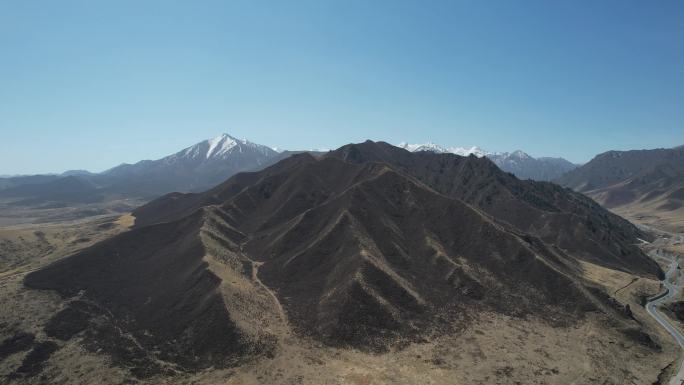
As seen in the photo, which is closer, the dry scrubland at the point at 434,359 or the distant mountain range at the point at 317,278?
the dry scrubland at the point at 434,359

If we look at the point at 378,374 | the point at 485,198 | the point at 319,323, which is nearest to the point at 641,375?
the point at 378,374

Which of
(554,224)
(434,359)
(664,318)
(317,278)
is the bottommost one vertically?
(434,359)

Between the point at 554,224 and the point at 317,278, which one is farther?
the point at 554,224

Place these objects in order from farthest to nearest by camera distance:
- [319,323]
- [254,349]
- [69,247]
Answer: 1. [69,247]
2. [319,323]
3. [254,349]

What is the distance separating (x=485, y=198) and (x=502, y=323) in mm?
114612

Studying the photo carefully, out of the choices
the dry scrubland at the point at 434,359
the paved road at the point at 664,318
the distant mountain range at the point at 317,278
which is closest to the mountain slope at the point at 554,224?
the distant mountain range at the point at 317,278

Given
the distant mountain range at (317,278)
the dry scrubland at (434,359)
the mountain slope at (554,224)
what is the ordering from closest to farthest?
the dry scrubland at (434,359), the distant mountain range at (317,278), the mountain slope at (554,224)

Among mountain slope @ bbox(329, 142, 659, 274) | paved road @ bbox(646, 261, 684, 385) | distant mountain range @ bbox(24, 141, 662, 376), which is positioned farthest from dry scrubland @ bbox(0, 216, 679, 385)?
mountain slope @ bbox(329, 142, 659, 274)

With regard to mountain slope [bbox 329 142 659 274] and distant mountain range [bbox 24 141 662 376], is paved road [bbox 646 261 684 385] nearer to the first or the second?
distant mountain range [bbox 24 141 662 376]

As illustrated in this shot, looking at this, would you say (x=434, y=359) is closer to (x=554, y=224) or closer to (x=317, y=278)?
(x=317, y=278)

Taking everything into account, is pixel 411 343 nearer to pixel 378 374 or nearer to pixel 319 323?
pixel 378 374

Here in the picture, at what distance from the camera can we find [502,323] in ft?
255

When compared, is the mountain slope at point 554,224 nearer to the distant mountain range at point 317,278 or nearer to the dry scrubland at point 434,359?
the distant mountain range at point 317,278

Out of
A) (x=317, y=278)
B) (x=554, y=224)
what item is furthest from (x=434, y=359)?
(x=554, y=224)
